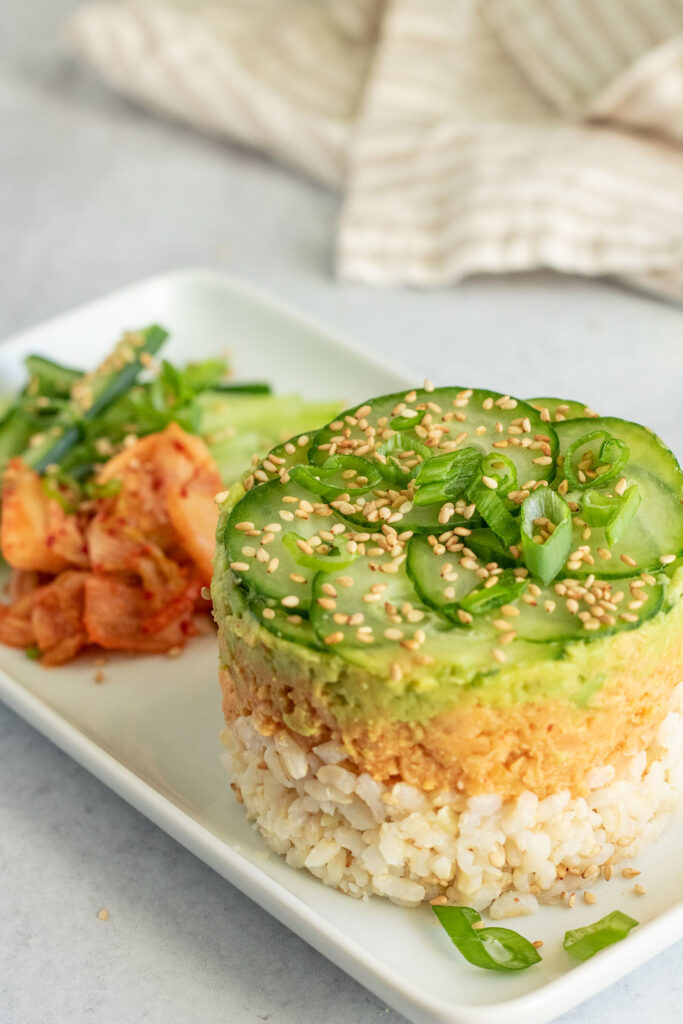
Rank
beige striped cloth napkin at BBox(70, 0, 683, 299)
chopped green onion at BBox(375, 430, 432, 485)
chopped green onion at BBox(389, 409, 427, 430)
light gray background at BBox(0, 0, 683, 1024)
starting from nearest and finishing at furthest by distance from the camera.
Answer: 1. light gray background at BBox(0, 0, 683, 1024)
2. chopped green onion at BBox(375, 430, 432, 485)
3. chopped green onion at BBox(389, 409, 427, 430)
4. beige striped cloth napkin at BBox(70, 0, 683, 299)

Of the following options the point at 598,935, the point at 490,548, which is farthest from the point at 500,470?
the point at 598,935

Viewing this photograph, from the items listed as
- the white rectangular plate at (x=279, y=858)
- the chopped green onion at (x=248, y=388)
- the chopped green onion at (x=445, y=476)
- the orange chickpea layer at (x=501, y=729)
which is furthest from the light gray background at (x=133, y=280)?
the chopped green onion at (x=445, y=476)

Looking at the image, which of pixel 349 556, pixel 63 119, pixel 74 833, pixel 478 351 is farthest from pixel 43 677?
pixel 63 119

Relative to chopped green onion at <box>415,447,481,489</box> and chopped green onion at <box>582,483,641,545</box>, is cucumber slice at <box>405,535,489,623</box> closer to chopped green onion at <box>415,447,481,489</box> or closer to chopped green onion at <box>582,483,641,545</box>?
chopped green onion at <box>415,447,481,489</box>

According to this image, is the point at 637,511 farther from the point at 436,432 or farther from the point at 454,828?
the point at 454,828

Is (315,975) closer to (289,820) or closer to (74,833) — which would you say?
(289,820)

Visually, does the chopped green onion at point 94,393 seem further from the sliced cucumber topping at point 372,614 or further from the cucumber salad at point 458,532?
the sliced cucumber topping at point 372,614

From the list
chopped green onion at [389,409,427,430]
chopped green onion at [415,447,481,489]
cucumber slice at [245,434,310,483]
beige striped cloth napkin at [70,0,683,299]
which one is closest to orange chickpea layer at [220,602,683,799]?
cucumber slice at [245,434,310,483]

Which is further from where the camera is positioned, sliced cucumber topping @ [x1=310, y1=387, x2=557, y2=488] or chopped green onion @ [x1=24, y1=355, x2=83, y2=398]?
chopped green onion @ [x1=24, y1=355, x2=83, y2=398]
